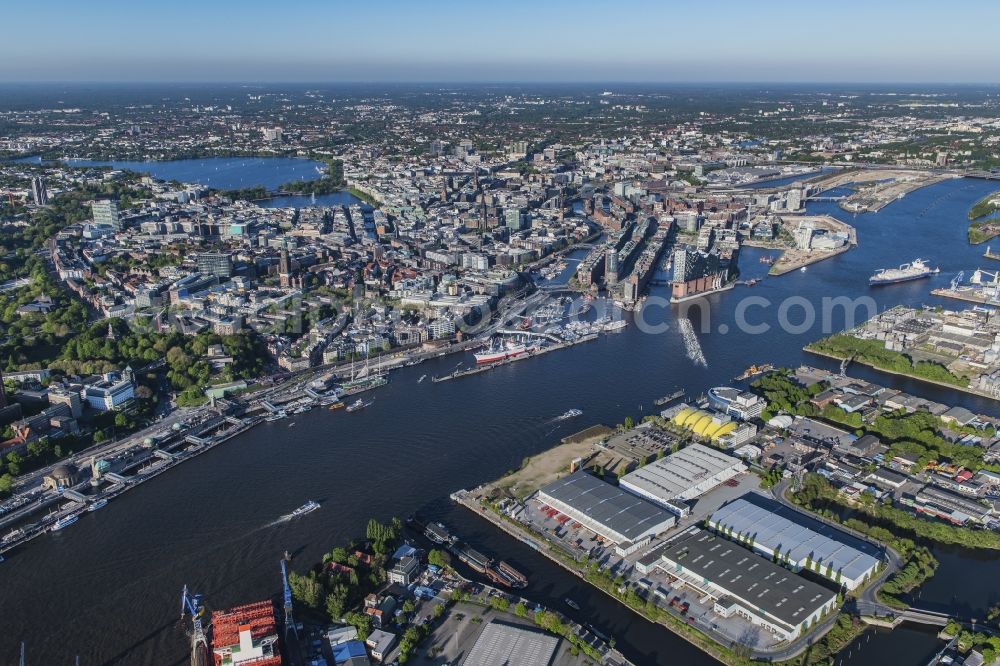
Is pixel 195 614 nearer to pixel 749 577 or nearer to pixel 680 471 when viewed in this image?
pixel 749 577

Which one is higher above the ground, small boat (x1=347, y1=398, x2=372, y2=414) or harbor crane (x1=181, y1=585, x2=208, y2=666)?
small boat (x1=347, y1=398, x2=372, y2=414)

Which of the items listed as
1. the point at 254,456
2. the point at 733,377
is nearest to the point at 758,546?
the point at 733,377

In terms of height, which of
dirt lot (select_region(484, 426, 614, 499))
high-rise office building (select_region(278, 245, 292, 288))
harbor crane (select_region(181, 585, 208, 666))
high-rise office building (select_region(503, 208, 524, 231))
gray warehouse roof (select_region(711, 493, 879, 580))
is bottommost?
harbor crane (select_region(181, 585, 208, 666))

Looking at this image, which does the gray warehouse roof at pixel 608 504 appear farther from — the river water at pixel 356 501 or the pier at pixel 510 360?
the pier at pixel 510 360

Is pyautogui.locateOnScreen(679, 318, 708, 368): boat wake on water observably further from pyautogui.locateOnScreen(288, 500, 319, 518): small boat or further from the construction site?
the construction site

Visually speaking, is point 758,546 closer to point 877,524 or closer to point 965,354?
point 877,524

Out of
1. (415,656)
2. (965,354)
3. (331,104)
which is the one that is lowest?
(415,656)

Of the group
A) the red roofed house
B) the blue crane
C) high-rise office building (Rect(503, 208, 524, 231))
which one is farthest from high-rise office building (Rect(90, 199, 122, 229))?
the red roofed house
